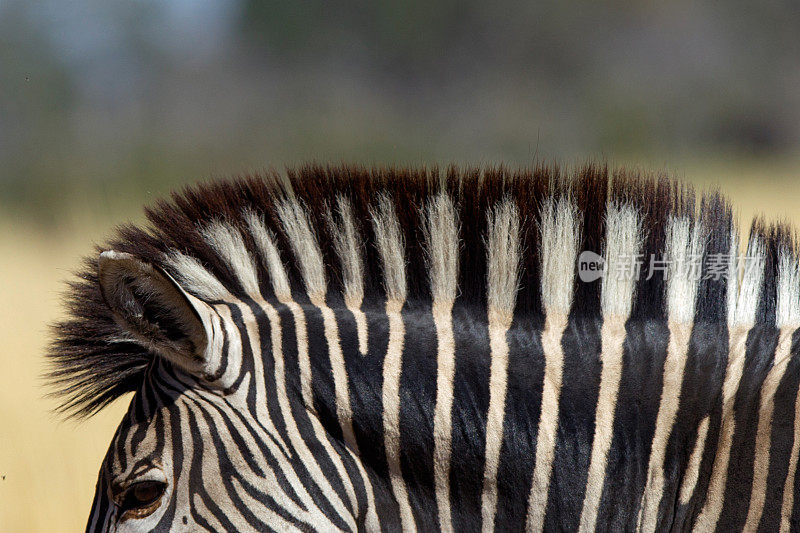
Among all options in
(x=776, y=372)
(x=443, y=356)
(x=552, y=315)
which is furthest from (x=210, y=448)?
(x=776, y=372)

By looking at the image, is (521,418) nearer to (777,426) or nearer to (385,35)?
(777,426)

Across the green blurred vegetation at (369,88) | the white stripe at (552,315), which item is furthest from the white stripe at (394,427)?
the green blurred vegetation at (369,88)

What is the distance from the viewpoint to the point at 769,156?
21016 mm

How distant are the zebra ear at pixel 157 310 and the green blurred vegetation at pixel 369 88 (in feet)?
24.2

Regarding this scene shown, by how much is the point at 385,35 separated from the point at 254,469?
37.1 m

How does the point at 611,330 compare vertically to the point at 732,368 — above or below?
above

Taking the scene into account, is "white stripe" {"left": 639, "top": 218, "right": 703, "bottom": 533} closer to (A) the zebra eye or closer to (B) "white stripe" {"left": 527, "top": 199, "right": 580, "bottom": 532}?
(B) "white stripe" {"left": 527, "top": 199, "right": 580, "bottom": 532}

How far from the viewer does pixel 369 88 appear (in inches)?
1273

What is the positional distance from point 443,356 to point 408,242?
0.44 m

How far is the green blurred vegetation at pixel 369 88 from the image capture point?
590 inches

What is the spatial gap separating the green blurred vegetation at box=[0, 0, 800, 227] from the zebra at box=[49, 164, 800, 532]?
6859 millimetres

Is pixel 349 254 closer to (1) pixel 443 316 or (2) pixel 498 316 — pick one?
(1) pixel 443 316

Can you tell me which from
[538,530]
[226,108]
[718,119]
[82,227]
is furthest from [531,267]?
[718,119]

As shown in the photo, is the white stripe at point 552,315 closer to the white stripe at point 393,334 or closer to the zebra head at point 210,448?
the white stripe at point 393,334
